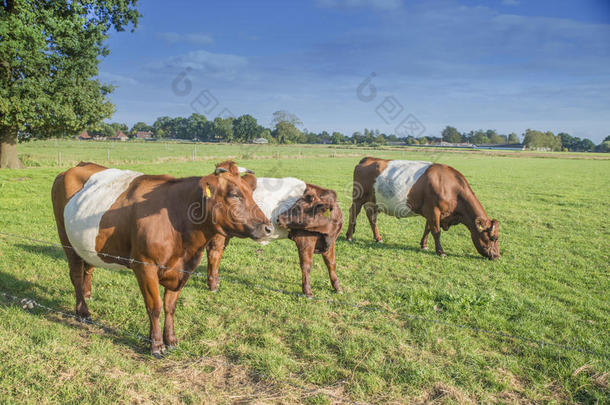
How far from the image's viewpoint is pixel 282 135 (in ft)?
182

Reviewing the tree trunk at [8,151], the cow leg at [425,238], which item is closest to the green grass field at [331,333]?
the cow leg at [425,238]

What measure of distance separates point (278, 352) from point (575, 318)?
4266 millimetres

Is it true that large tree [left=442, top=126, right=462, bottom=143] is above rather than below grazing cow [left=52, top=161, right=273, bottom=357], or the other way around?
above

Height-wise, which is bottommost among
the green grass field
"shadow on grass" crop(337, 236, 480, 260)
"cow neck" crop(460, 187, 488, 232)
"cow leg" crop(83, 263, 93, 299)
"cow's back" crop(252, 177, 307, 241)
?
the green grass field

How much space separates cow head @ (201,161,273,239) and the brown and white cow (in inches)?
60.9

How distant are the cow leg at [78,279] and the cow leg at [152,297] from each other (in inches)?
53.7

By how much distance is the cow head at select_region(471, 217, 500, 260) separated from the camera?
7.58 metres

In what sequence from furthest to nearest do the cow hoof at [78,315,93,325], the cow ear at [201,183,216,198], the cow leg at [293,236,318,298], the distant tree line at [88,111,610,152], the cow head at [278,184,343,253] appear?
the distant tree line at [88,111,610,152]
the cow leg at [293,236,318,298]
the cow head at [278,184,343,253]
the cow hoof at [78,315,93,325]
the cow ear at [201,183,216,198]

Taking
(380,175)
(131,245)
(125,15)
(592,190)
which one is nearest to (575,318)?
(380,175)

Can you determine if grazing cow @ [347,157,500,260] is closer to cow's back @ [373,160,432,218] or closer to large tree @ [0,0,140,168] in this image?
cow's back @ [373,160,432,218]

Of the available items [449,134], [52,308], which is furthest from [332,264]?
[449,134]

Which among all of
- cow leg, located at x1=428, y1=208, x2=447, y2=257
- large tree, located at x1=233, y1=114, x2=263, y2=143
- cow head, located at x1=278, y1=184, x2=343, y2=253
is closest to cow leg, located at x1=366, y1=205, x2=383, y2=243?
cow leg, located at x1=428, y1=208, x2=447, y2=257

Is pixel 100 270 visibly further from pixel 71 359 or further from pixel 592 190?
pixel 592 190

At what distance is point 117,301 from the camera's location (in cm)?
512
